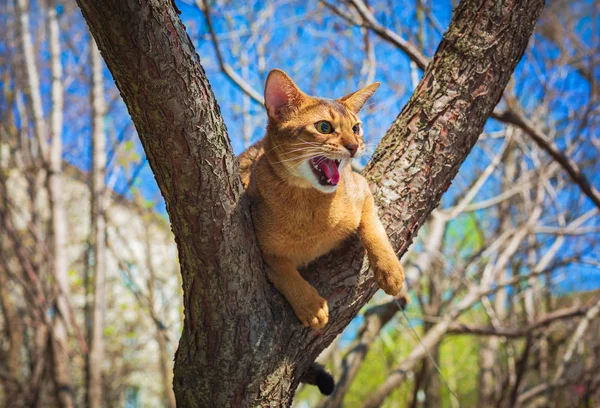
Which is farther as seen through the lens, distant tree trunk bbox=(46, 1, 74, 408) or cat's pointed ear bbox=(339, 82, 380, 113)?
distant tree trunk bbox=(46, 1, 74, 408)

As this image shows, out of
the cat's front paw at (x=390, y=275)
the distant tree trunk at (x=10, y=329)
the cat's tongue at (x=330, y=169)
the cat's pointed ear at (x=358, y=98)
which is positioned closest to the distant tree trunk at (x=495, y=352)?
the cat's pointed ear at (x=358, y=98)

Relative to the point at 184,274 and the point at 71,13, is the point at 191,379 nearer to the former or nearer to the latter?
the point at 184,274

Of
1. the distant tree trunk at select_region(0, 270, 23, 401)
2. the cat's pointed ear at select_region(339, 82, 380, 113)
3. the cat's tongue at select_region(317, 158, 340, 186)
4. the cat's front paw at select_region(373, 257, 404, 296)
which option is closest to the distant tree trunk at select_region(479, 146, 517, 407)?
the cat's pointed ear at select_region(339, 82, 380, 113)

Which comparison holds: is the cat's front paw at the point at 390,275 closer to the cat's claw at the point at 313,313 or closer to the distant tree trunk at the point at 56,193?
the cat's claw at the point at 313,313

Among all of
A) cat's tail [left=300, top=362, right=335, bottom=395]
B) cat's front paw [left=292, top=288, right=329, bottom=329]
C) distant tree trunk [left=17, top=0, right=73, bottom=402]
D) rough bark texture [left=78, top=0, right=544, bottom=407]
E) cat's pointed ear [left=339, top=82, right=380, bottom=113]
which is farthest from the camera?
distant tree trunk [left=17, top=0, right=73, bottom=402]

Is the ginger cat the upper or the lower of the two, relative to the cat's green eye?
lower

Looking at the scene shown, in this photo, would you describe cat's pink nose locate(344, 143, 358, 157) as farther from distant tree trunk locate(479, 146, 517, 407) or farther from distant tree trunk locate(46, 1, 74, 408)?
distant tree trunk locate(479, 146, 517, 407)

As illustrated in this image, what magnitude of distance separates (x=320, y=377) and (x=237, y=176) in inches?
41.5

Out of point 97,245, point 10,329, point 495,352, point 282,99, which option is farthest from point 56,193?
point 495,352

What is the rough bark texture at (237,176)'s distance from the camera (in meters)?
1.51

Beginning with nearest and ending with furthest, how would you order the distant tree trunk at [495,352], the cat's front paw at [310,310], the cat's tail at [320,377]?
the cat's front paw at [310,310]
the cat's tail at [320,377]
the distant tree trunk at [495,352]

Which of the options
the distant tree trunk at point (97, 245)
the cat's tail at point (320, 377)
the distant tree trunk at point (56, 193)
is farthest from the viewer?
the distant tree trunk at point (56, 193)

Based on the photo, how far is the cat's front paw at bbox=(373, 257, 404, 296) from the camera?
2.08m

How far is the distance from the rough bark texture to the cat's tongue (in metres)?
0.26
